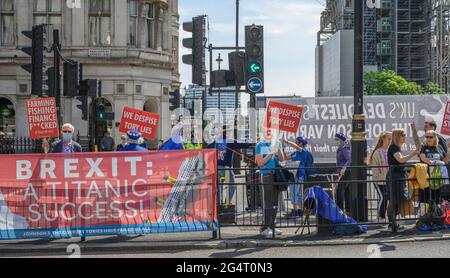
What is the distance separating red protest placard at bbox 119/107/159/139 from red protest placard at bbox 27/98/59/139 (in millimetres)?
2182

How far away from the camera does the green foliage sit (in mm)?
70688

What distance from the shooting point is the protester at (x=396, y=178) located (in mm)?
10852

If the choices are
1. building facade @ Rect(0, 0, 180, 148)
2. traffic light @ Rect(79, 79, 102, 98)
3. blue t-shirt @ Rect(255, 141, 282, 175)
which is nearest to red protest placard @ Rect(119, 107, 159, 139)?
traffic light @ Rect(79, 79, 102, 98)

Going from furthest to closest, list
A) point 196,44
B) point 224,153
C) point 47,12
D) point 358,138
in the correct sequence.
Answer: point 47,12 → point 224,153 → point 196,44 → point 358,138

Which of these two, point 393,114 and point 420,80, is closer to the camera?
point 393,114

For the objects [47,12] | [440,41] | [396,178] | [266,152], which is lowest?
[396,178]

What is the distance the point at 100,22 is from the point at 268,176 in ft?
96.7

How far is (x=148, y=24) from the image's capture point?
40656 millimetres

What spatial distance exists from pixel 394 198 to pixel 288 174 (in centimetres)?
176

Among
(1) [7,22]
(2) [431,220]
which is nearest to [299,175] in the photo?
(2) [431,220]

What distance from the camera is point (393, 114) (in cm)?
1714

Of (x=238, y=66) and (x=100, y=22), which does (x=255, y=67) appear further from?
(x=100, y=22)

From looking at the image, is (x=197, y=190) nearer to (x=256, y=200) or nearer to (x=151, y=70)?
(x=256, y=200)
